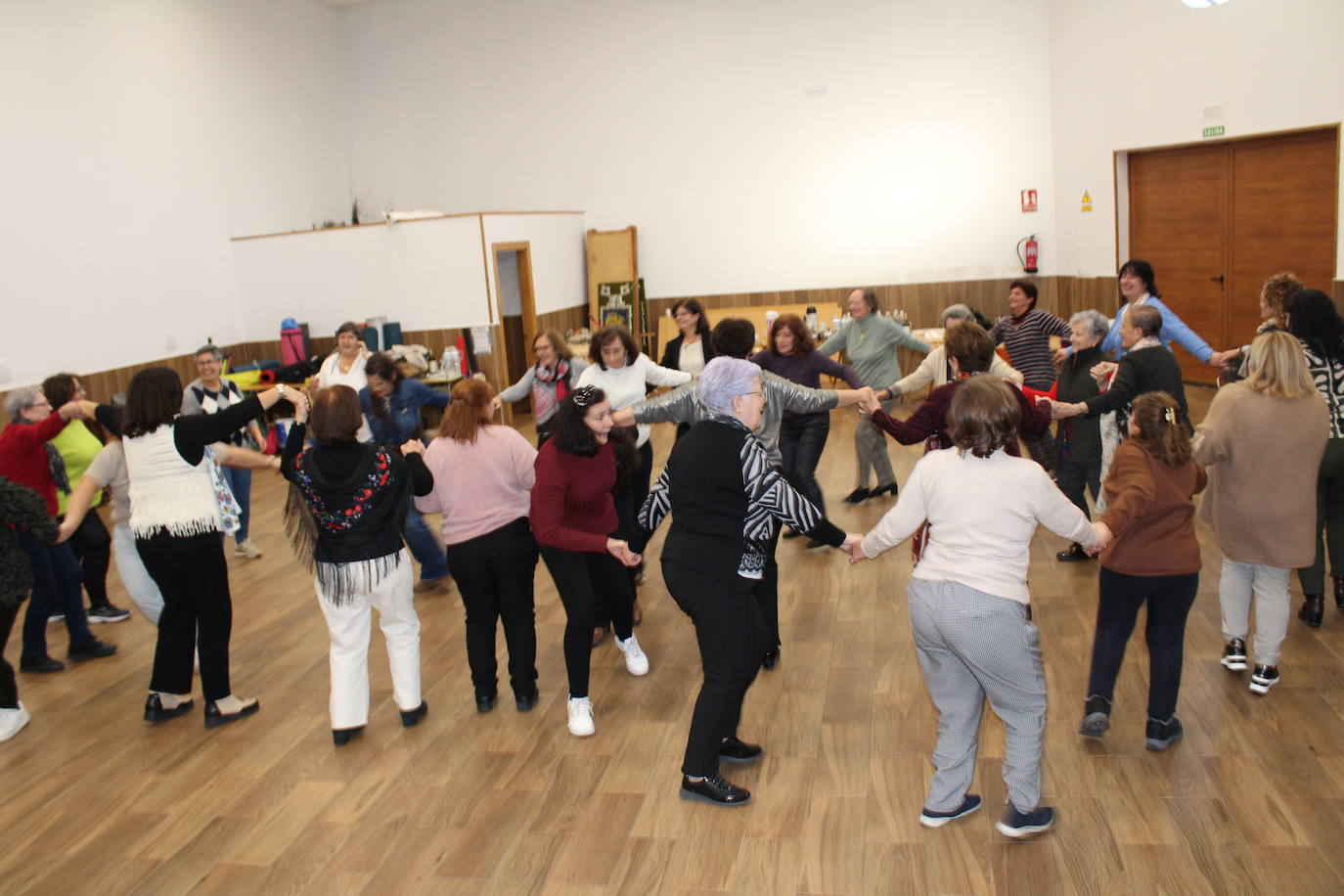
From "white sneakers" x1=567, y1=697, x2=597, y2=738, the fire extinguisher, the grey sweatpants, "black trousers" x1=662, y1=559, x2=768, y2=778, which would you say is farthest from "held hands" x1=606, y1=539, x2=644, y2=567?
the fire extinguisher

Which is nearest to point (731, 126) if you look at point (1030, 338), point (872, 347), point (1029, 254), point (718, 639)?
point (1029, 254)

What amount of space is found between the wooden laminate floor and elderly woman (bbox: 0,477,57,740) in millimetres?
191

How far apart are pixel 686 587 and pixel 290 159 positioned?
37.0 feet

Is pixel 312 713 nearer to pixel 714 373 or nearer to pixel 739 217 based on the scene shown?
pixel 714 373

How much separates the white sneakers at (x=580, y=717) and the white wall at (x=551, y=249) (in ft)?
24.6

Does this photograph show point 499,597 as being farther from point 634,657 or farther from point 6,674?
point 6,674

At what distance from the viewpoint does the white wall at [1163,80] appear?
8.64m

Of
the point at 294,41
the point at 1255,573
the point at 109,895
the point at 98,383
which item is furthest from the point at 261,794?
the point at 294,41

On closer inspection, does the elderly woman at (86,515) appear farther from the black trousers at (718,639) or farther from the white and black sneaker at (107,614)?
the black trousers at (718,639)

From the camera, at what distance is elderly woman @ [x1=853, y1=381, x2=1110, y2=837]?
9.70 ft

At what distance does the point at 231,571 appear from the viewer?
6.76 m

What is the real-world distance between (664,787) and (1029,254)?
10242 millimetres

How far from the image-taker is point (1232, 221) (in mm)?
10031

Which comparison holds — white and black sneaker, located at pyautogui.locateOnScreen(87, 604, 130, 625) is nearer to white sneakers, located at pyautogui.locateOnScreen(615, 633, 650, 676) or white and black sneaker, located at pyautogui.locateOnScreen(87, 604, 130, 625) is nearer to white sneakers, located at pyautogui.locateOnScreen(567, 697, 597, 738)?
white sneakers, located at pyautogui.locateOnScreen(615, 633, 650, 676)
